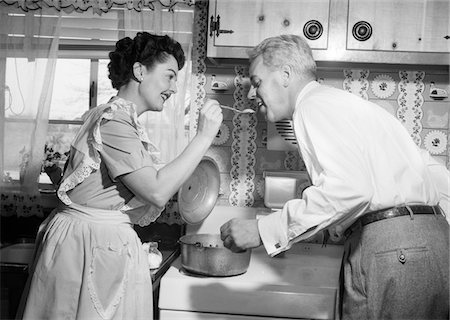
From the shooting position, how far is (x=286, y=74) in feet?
5.31

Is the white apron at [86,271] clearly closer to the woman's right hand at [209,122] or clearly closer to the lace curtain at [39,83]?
the woman's right hand at [209,122]

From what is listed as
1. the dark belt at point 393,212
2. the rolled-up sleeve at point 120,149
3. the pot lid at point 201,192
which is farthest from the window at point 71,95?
the dark belt at point 393,212

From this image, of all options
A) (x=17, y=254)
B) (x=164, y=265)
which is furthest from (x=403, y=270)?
(x=17, y=254)

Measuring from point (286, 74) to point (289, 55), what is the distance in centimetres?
6

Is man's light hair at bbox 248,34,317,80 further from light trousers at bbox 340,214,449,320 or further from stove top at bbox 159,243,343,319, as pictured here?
stove top at bbox 159,243,343,319

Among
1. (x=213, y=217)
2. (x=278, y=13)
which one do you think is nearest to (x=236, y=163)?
(x=213, y=217)

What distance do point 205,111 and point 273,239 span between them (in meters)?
0.49

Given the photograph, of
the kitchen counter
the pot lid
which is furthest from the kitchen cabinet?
the kitchen counter

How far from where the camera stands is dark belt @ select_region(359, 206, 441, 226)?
1.46 metres

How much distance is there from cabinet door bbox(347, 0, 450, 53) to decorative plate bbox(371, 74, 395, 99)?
32 centimetres

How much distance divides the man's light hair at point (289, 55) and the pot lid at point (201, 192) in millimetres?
716

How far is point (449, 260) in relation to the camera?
1.47m

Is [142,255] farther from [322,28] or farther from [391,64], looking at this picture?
[391,64]

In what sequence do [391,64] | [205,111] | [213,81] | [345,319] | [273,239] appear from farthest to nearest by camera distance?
[213,81] < [391,64] < [205,111] < [345,319] < [273,239]
